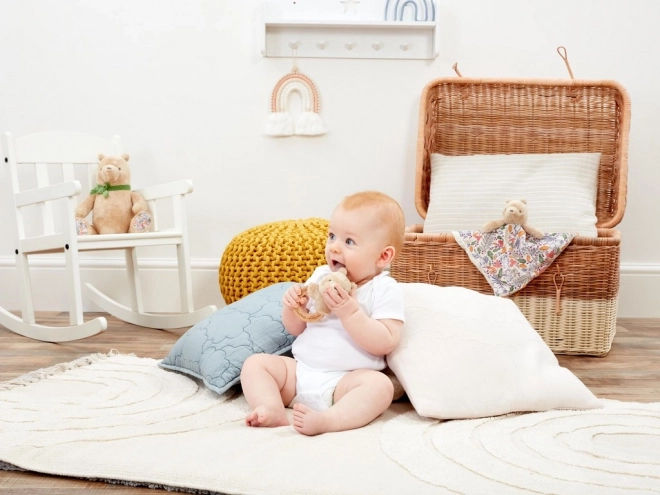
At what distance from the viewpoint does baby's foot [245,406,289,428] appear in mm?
1133

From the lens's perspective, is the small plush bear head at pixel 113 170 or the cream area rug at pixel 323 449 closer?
the cream area rug at pixel 323 449

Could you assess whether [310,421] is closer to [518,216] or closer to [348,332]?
[348,332]

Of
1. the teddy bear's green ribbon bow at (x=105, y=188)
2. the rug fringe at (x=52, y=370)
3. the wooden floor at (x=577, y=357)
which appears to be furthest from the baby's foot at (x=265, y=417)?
the teddy bear's green ribbon bow at (x=105, y=188)

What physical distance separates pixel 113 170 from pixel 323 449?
4.84 ft

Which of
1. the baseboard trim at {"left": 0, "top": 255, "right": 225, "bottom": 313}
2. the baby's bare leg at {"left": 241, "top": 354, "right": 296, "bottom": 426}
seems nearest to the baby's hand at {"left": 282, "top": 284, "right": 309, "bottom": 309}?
the baby's bare leg at {"left": 241, "top": 354, "right": 296, "bottom": 426}

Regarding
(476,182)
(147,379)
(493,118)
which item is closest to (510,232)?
(476,182)

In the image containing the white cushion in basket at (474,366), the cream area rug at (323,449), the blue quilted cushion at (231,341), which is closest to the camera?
the cream area rug at (323,449)

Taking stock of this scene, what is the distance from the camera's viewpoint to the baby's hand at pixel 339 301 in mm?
1156

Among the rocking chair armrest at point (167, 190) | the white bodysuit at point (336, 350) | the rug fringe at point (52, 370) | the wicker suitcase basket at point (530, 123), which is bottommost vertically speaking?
the rug fringe at point (52, 370)

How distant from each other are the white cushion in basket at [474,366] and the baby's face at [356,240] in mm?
163

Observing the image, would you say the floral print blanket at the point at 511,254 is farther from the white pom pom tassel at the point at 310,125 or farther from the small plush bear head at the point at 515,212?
the white pom pom tassel at the point at 310,125

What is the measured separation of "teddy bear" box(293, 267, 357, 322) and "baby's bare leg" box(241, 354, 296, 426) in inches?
4.6

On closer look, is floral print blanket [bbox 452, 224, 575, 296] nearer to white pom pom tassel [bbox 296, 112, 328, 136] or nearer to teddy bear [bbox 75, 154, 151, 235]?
white pom pom tassel [bbox 296, 112, 328, 136]

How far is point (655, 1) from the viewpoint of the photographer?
236cm
